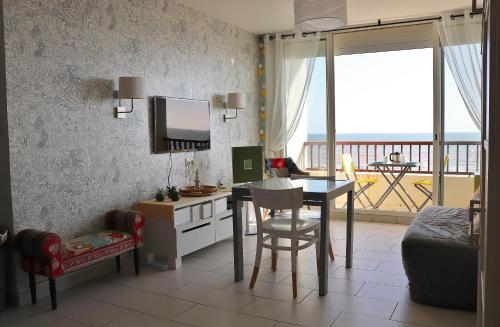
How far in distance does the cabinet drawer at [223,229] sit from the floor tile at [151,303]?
1.25m

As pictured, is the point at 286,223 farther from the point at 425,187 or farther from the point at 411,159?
the point at 411,159

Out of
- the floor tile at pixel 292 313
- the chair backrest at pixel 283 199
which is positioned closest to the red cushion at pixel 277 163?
the chair backrest at pixel 283 199

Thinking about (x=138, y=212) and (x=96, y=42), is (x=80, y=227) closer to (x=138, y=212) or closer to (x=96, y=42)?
(x=138, y=212)

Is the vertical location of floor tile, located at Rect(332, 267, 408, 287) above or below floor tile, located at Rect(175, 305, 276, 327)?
above

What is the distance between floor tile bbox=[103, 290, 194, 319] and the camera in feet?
9.86

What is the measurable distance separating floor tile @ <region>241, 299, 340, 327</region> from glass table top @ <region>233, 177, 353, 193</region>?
0.83m

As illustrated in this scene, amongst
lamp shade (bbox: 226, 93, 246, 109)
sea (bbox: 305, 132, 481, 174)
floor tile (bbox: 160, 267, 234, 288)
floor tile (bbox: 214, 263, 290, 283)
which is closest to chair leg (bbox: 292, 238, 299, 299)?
floor tile (bbox: 214, 263, 290, 283)

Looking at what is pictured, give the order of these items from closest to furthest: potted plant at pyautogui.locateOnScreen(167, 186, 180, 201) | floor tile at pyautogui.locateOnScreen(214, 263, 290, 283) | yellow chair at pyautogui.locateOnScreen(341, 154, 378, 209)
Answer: floor tile at pyautogui.locateOnScreen(214, 263, 290, 283), potted plant at pyautogui.locateOnScreen(167, 186, 180, 201), yellow chair at pyautogui.locateOnScreen(341, 154, 378, 209)

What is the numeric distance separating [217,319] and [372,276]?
144 cm

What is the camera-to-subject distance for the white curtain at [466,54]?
504 cm

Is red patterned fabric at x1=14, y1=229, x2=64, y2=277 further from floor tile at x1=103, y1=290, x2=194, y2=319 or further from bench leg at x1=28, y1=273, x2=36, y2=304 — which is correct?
floor tile at x1=103, y1=290, x2=194, y2=319

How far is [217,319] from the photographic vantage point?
2.87 metres

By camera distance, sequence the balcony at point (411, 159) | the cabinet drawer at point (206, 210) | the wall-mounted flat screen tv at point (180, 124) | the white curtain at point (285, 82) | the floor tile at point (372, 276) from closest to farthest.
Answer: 1. the floor tile at point (372, 276)
2. the cabinet drawer at point (206, 210)
3. the wall-mounted flat screen tv at point (180, 124)
4. the balcony at point (411, 159)
5. the white curtain at point (285, 82)

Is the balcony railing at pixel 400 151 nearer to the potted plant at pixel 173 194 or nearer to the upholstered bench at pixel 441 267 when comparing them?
the upholstered bench at pixel 441 267
